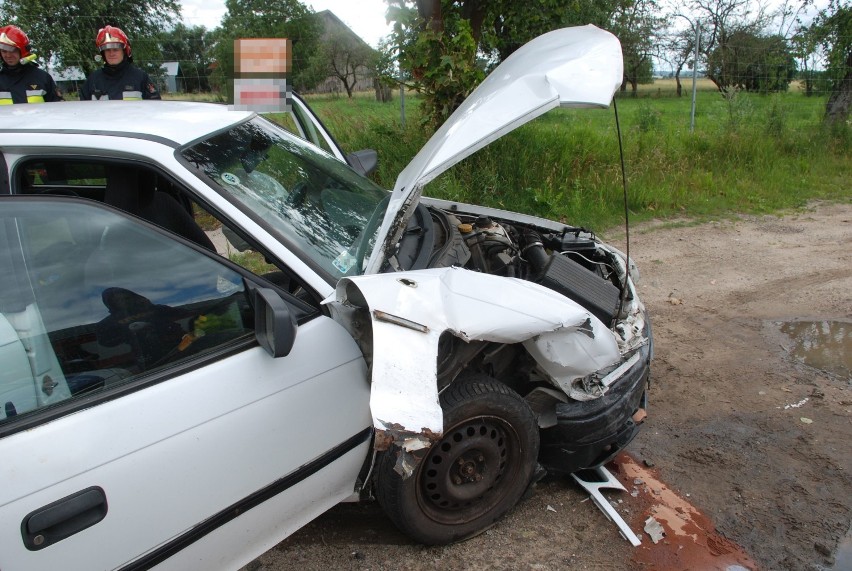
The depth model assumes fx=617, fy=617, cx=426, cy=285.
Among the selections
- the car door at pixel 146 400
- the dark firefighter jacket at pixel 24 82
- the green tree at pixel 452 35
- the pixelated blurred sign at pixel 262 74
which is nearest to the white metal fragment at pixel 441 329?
the car door at pixel 146 400

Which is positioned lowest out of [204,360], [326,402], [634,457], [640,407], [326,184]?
[634,457]

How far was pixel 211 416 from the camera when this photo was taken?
1848mm

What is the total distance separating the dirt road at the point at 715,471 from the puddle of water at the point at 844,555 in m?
0.01

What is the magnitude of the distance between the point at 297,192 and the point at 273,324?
95cm

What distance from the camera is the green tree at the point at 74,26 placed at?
10086 millimetres

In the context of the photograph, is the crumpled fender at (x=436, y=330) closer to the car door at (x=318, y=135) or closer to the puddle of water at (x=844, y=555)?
the puddle of water at (x=844, y=555)

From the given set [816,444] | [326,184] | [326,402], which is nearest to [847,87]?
[816,444]

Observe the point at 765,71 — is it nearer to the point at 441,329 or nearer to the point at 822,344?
the point at 822,344

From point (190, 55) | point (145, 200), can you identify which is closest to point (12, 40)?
point (145, 200)

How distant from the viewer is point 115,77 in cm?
517

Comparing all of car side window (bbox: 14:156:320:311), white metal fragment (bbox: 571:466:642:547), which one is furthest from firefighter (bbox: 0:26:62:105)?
white metal fragment (bbox: 571:466:642:547)

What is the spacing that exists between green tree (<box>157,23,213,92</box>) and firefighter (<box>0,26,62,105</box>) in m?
5.42

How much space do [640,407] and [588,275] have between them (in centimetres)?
80

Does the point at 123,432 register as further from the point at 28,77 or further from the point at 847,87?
the point at 847,87
